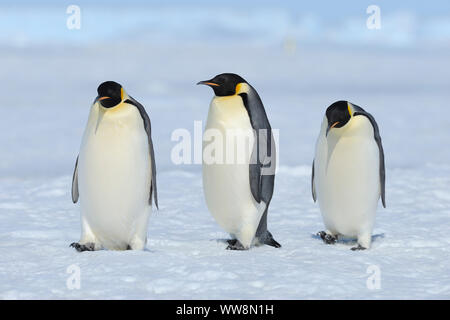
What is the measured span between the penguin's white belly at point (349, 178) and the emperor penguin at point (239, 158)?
45cm

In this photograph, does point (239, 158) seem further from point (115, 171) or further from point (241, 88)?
point (115, 171)

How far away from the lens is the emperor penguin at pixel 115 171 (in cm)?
427

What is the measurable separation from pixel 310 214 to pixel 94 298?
346cm

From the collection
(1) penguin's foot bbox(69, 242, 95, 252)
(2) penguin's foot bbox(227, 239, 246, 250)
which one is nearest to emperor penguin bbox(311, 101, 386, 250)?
(2) penguin's foot bbox(227, 239, 246, 250)

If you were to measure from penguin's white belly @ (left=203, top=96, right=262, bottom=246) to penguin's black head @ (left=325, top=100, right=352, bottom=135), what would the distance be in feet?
1.79

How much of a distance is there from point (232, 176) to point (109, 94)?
36.3 inches

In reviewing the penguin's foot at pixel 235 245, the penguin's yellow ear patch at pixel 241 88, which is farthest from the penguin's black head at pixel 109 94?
the penguin's foot at pixel 235 245

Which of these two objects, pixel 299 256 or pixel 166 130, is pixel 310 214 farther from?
pixel 166 130

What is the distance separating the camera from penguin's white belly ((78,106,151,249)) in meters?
4.27

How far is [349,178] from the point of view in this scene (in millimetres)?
4816

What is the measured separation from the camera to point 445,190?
24.9 ft
